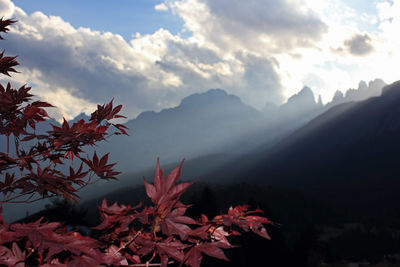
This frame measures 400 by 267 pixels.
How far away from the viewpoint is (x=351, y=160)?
247 feet

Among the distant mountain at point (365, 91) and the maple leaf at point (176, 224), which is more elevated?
the distant mountain at point (365, 91)

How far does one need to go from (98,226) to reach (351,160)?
86.0 metres

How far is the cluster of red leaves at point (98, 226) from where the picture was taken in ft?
4.44

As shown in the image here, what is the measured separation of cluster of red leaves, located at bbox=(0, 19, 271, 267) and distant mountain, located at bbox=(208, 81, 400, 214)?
64.9m

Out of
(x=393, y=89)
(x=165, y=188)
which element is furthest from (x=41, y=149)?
(x=393, y=89)

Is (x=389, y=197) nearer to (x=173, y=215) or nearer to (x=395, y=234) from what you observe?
(x=395, y=234)

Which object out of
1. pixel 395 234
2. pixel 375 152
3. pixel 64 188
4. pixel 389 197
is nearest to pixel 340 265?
pixel 395 234

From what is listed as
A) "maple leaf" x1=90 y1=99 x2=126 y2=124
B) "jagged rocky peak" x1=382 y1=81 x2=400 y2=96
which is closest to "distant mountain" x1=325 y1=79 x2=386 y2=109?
"jagged rocky peak" x1=382 y1=81 x2=400 y2=96

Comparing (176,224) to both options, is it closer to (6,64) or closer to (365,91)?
(6,64)

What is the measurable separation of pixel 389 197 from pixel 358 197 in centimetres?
595

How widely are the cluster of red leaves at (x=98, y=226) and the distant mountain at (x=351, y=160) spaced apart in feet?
213

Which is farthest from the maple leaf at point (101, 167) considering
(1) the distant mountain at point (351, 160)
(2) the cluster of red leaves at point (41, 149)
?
(1) the distant mountain at point (351, 160)

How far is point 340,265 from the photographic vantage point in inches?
677

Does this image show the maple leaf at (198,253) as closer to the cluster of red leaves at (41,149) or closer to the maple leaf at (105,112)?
the cluster of red leaves at (41,149)
